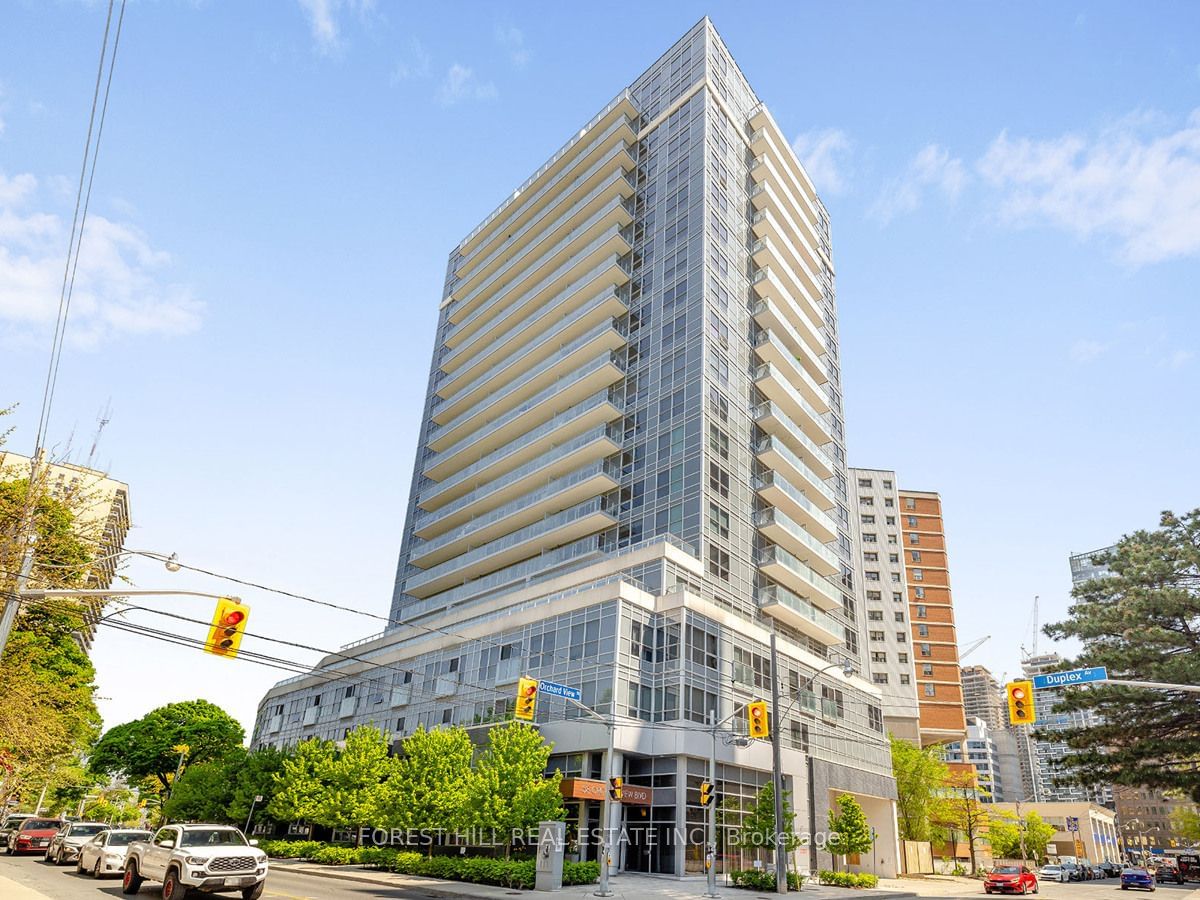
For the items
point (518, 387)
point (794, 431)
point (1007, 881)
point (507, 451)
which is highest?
point (518, 387)

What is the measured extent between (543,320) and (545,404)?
921cm

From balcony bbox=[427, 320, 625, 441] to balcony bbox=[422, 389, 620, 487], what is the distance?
7.41 ft

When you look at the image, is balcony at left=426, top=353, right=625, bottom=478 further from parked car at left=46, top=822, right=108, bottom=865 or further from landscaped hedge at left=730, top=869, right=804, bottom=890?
parked car at left=46, top=822, right=108, bottom=865

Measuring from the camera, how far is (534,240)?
74188 millimetres

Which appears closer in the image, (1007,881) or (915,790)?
(1007,881)

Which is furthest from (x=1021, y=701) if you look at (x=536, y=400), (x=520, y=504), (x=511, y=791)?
(x=536, y=400)

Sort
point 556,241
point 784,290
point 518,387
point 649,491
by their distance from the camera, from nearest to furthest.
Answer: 1. point 649,491
2. point 784,290
3. point 518,387
4. point 556,241

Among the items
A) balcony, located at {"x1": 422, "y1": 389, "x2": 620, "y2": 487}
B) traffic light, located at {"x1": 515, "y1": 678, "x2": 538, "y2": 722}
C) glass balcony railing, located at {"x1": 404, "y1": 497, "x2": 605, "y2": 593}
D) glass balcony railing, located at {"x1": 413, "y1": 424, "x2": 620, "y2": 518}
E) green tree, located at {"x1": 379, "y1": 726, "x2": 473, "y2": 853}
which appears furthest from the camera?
balcony, located at {"x1": 422, "y1": 389, "x2": 620, "y2": 487}

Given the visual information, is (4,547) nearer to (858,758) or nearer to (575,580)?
(575,580)

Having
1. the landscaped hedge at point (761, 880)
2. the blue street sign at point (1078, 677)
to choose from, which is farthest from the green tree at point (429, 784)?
the blue street sign at point (1078, 677)

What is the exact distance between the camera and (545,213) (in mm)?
73312

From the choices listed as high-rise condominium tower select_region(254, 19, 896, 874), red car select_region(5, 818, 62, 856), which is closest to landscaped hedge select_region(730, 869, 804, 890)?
high-rise condominium tower select_region(254, 19, 896, 874)

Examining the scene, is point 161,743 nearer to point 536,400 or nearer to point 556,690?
point 536,400

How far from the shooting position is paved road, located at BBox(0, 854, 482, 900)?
2022cm
